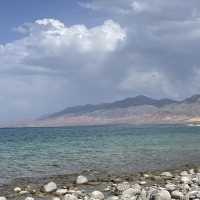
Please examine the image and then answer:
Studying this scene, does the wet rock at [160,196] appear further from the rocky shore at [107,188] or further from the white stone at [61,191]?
the white stone at [61,191]

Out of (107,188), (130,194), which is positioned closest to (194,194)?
(130,194)

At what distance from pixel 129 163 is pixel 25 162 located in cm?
1012

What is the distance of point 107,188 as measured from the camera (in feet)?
86.4

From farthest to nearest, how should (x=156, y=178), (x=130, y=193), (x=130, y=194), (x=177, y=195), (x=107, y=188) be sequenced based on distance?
(x=156, y=178) → (x=107, y=188) → (x=130, y=193) → (x=130, y=194) → (x=177, y=195)

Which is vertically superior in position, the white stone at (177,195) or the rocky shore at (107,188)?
the white stone at (177,195)

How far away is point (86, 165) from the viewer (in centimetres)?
4012

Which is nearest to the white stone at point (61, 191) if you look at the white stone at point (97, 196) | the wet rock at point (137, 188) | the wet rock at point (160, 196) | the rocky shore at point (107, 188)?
the rocky shore at point (107, 188)

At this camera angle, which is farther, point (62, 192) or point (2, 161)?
point (2, 161)

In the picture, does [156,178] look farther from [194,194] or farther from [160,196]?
[160,196]

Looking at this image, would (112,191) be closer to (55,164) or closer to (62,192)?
(62,192)

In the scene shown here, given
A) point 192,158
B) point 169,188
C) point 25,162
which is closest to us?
point 169,188

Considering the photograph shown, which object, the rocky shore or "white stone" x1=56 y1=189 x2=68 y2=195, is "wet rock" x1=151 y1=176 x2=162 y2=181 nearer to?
the rocky shore

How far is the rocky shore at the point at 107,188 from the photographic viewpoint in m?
21.0

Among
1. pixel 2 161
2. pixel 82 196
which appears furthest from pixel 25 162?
pixel 82 196
